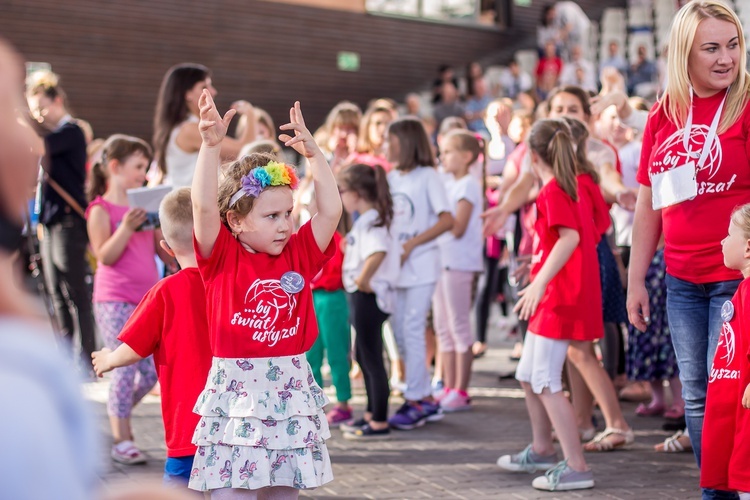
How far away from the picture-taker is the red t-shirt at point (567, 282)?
4.68 meters

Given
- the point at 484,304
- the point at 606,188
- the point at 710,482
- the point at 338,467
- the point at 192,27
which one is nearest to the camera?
the point at 710,482

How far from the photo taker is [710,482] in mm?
3473

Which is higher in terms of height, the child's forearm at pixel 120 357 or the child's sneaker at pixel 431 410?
the child's forearm at pixel 120 357

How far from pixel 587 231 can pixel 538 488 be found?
1224mm

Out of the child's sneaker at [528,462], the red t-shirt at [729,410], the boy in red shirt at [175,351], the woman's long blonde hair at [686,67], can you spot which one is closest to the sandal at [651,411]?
the child's sneaker at [528,462]

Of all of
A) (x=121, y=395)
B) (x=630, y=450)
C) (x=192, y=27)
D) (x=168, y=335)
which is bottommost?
(x=630, y=450)

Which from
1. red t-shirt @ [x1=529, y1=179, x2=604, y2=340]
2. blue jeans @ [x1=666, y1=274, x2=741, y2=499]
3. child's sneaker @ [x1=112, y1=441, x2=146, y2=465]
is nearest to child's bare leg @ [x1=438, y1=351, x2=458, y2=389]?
red t-shirt @ [x1=529, y1=179, x2=604, y2=340]

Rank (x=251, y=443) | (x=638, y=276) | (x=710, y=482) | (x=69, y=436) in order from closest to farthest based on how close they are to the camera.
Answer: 1. (x=69, y=436)
2. (x=251, y=443)
3. (x=710, y=482)
4. (x=638, y=276)

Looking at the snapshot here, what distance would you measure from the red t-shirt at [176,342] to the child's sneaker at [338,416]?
2.58 m

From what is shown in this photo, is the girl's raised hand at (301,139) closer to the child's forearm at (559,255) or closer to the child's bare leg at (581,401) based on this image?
the child's forearm at (559,255)

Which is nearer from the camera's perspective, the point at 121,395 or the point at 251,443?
the point at 251,443

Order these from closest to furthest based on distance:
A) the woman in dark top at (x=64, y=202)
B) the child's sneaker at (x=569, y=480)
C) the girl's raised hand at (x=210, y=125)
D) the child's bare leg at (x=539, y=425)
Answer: the girl's raised hand at (x=210, y=125) → the child's sneaker at (x=569, y=480) → the child's bare leg at (x=539, y=425) → the woman in dark top at (x=64, y=202)

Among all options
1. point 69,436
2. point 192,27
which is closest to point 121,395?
point 69,436

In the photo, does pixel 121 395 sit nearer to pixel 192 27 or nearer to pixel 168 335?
pixel 168 335
